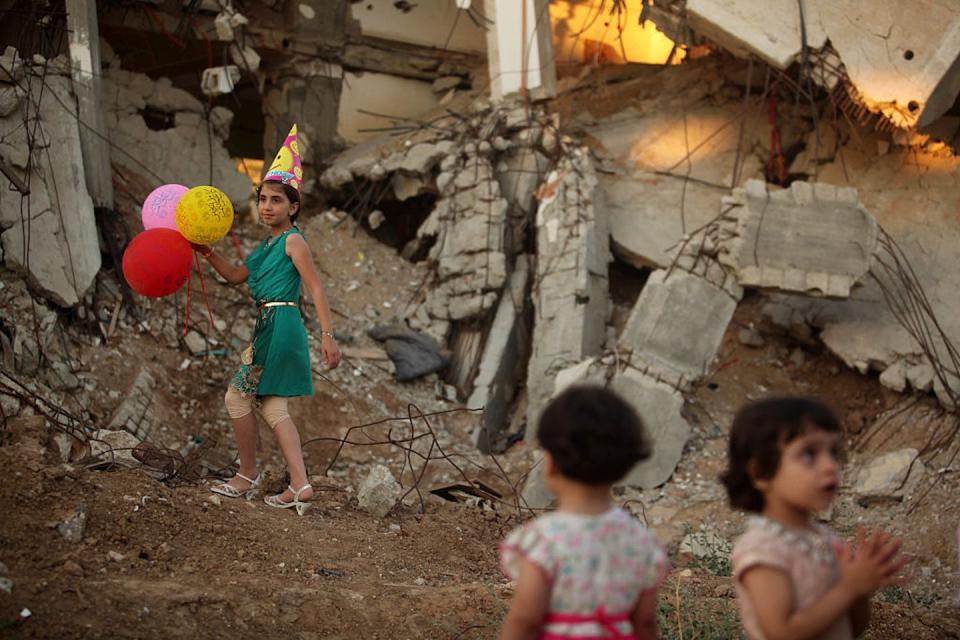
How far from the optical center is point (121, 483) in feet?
15.5

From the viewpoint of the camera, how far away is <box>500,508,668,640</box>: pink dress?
8.00 ft

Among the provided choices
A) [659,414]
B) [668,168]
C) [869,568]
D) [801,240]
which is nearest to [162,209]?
[869,568]

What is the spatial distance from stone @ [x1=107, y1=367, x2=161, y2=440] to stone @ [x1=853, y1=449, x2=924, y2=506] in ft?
15.3

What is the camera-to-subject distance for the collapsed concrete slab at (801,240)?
25.6 ft

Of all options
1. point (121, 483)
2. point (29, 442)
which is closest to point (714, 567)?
point (121, 483)

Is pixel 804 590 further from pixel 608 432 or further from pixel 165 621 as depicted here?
pixel 165 621

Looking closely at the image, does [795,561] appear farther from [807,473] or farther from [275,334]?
[275,334]

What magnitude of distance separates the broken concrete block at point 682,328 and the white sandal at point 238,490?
3.49 m

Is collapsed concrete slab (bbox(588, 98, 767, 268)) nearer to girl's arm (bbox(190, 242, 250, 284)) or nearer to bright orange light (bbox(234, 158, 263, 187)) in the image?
girl's arm (bbox(190, 242, 250, 284))

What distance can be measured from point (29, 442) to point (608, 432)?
11.9ft

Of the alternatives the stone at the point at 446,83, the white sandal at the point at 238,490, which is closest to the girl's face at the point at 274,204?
the white sandal at the point at 238,490

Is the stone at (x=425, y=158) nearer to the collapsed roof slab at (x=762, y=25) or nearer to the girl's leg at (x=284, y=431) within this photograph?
the collapsed roof slab at (x=762, y=25)

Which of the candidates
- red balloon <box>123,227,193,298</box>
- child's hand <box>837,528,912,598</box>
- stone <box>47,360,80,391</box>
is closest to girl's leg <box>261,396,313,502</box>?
red balloon <box>123,227,193,298</box>

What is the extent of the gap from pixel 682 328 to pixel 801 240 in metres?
1.08
